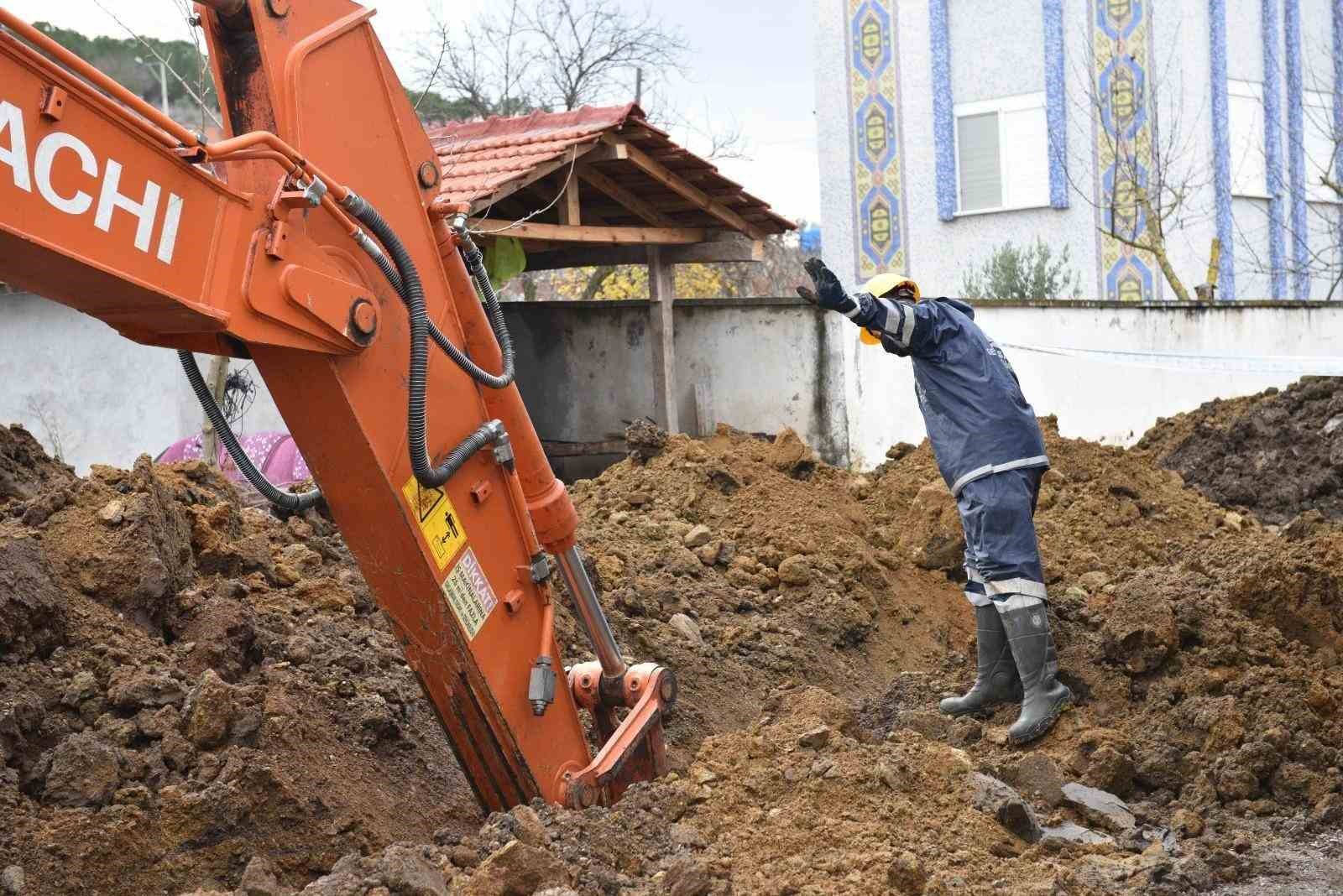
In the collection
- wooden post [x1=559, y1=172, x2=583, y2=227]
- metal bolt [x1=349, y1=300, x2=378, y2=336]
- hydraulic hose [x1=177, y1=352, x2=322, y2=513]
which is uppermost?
wooden post [x1=559, y1=172, x2=583, y2=227]

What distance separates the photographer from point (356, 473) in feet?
12.1

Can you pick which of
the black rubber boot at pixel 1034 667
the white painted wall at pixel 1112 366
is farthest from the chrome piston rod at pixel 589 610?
the white painted wall at pixel 1112 366

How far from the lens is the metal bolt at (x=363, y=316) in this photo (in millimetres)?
3533

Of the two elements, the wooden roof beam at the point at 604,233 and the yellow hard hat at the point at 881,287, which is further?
the wooden roof beam at the point at 604,233

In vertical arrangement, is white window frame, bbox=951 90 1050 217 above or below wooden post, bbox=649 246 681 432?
above

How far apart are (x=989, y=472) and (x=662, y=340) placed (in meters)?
7.83

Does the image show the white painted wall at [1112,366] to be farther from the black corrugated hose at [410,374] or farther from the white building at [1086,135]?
the black corrugated hose at [410,374]

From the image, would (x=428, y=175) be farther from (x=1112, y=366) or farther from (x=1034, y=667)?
(x=1112, y=366)

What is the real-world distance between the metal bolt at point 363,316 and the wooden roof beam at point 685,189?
888 centimetres

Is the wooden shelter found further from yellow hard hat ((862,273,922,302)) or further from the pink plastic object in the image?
yellow hard hat ((862,273,922,302))

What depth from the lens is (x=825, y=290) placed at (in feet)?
19.0

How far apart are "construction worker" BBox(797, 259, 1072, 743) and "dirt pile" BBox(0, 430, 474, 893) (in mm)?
2375

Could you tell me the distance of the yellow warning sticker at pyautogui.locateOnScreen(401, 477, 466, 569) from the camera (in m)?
3.79

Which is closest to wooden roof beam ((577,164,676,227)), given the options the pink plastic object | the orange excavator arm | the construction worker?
the pink plastic object
